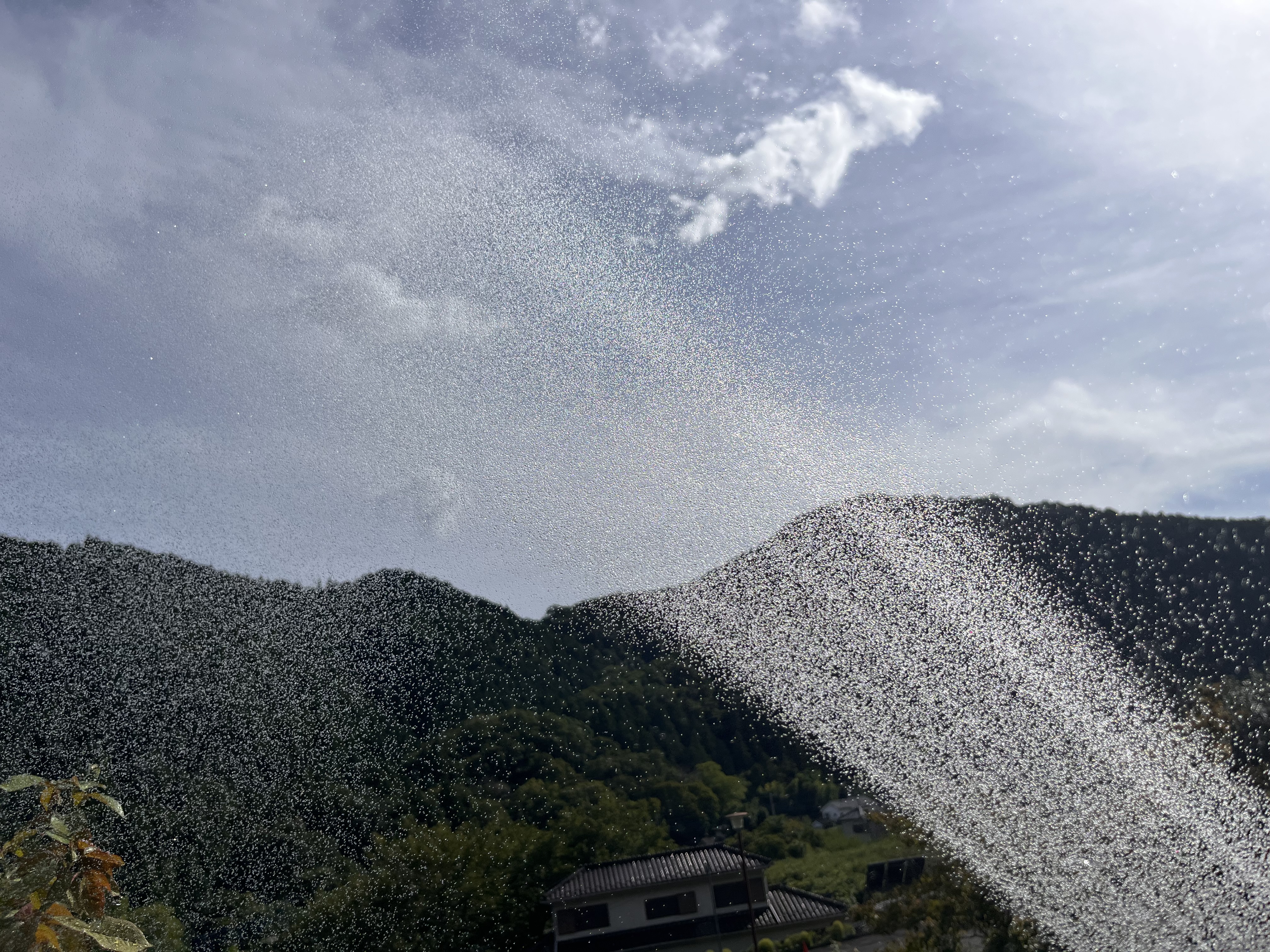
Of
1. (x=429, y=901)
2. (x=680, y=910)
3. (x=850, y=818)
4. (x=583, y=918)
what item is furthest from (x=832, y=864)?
(x=429, y=901)

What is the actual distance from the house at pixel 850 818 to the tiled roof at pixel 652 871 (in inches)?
136

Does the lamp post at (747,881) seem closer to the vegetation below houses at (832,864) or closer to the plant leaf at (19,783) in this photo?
the vegetation below houses at (832,864)

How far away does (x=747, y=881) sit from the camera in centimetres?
2070

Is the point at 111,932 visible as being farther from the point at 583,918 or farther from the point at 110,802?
the point at 583,918

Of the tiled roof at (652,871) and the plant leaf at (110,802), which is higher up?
the plant leaf at (110,802)

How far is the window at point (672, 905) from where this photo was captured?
76.3ft

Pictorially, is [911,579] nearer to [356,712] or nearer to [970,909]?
[970,909]

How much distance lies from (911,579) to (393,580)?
35.7 m

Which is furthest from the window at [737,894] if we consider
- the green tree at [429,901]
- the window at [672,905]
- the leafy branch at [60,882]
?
the leafy branch at [60,882]

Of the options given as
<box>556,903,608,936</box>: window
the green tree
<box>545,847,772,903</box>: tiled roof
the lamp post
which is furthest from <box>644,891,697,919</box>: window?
the green tree

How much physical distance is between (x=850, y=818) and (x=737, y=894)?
6.65m

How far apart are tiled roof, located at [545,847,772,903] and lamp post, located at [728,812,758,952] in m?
0.55

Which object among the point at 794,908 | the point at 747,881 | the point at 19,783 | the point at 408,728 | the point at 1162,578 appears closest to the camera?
the point at 19,783

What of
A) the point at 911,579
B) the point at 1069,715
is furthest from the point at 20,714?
the point at 1069,715
